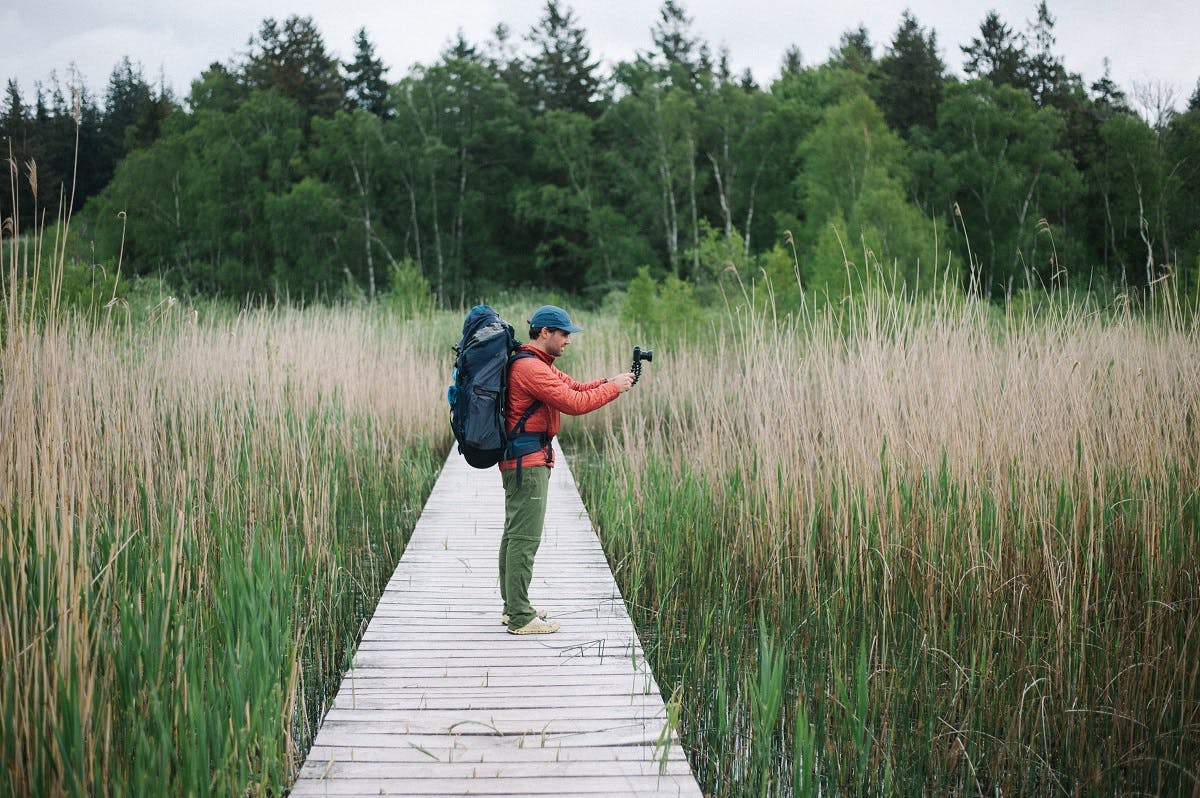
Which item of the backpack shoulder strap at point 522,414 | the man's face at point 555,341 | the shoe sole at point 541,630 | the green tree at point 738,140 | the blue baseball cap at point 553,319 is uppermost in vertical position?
the green tree at point 738,140

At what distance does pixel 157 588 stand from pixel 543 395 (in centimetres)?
133

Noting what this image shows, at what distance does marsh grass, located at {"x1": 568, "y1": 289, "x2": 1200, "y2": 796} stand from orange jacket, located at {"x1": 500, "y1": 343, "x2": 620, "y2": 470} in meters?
0.91

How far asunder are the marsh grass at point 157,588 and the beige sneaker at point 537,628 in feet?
2.39

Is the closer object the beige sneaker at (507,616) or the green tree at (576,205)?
the beige sneaker at (507,616)

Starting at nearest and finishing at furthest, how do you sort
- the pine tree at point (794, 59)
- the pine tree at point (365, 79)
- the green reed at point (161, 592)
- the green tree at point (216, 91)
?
the green reed at point (161, 592) → the green tree at point (216, 91) → the pine tree at point (365, 79) → the pine tree at point (794, 59)

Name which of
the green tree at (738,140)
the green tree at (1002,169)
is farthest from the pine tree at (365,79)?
the green tree at (1002,169)

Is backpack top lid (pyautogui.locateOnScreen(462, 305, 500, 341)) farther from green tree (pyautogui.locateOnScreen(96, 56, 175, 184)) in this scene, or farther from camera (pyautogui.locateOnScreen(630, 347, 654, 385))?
green tree (pyautogui.locateOnScreen(96, 56, 175, 184))

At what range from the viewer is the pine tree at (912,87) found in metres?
29.4

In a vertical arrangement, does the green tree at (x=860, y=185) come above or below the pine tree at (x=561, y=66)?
below

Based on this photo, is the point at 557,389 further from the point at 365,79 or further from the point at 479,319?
the point at 365,79

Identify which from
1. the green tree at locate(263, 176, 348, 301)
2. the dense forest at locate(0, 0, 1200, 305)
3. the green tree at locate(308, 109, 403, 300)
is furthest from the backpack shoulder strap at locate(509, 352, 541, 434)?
the green tree at locate(308, 109, 403, 300)

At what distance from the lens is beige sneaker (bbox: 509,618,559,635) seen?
9.72ft

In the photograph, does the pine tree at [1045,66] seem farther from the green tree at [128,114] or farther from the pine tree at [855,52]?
the green tree at [128,114]

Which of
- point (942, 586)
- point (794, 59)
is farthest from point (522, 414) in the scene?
point (794, 59)
